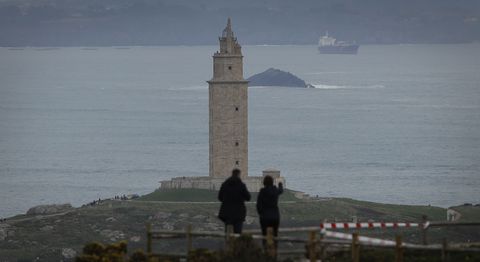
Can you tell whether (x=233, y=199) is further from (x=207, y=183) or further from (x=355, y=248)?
(x=207, y=183)

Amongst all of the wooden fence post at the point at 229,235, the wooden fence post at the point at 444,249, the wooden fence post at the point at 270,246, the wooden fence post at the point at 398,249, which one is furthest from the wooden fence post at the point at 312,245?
the wooden fence post at the point at 444,249

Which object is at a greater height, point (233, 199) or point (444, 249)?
point (233, 199)

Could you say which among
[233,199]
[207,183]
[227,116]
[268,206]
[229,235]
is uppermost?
[227,116]

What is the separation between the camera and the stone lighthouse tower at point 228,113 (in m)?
75.4

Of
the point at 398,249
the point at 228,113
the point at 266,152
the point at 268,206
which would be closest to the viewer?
the point at 398,249

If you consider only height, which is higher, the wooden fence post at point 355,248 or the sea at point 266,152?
the sea at point 266,152

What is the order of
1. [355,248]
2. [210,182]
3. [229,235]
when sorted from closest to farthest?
[355,248] → [229,235] → [210,182]

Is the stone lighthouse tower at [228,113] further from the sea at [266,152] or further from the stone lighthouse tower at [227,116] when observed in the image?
the sea at [266,152]

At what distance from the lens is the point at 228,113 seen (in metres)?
75.7

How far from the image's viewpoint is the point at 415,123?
17338 cm

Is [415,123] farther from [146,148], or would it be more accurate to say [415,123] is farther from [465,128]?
[146,148]

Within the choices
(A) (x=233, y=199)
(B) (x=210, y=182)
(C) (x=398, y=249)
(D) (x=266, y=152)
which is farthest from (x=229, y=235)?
(D) (x=266, y=152)

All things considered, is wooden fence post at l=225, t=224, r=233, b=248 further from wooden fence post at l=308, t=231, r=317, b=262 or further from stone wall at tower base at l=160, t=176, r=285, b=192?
stone wall at tower base at l=160, t=176, r=285, b=192

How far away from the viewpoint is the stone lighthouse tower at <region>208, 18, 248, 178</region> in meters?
75.4
